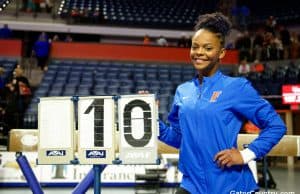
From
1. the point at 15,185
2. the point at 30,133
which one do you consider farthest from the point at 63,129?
the point at 15,185

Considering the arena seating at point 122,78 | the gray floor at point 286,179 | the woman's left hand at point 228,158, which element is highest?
the arena seating at point 122,78

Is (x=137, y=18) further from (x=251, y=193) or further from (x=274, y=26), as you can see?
(x=251, y=193)

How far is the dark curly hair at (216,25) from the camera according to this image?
189cm

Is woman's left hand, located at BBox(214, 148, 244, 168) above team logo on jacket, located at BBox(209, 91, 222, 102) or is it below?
below

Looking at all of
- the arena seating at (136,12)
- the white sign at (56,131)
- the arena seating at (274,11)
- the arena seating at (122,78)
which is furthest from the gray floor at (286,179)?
the arena seating at (274,11)

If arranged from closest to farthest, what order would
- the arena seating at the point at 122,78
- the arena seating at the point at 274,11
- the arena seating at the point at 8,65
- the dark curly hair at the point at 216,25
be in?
the dark curly hair at the point at 216,25 → the arena seating at the point at 122,78 → the arena seating at the point at 8,65 → the arena seating at the point at 274,11

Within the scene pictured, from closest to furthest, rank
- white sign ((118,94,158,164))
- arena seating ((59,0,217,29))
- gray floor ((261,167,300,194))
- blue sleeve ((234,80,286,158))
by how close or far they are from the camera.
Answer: blue sleeve ((234,80,286,158)), white sign ((118,94,158,164)), gray floor ((261,167,300,194)), arena seating ((59,0,217,29))

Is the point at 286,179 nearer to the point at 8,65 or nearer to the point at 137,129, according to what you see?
the point at 137,129

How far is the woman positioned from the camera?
176 cm

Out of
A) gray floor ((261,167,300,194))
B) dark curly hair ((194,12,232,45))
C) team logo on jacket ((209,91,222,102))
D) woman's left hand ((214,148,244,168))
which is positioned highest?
dark curly hair ((194,12,232,45))

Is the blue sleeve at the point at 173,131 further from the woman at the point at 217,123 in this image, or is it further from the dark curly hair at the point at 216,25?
the dark curly hair at the point at 216,25

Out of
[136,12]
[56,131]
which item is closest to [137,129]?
[56,131]

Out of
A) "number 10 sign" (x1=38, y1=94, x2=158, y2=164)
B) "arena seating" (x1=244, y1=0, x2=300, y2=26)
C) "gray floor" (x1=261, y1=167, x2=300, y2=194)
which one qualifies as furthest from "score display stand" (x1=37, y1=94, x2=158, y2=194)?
"arena seating" (x1=244, y1=0, x2=300, y2=26)

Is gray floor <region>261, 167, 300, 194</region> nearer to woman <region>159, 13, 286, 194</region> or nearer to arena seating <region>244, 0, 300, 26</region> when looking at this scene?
woman <region>159, 13, 286, 194</region>
